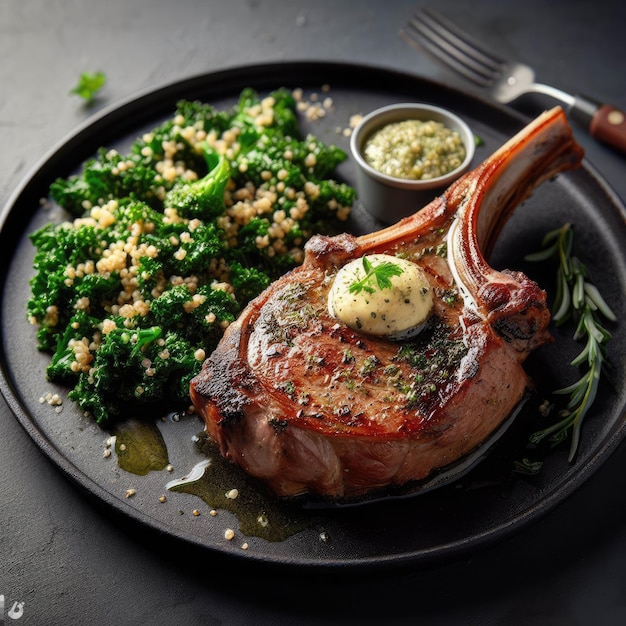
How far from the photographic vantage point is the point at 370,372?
3.42 metres

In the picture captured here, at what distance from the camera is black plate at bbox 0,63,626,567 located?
339cm

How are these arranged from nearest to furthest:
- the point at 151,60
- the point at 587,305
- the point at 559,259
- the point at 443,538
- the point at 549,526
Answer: the point at 443,538, the point at 549,526, the point at 587,305, the point at 559,259, the point at 151,60

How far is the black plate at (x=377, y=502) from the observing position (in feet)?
11.1

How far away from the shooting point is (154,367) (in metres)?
3.79

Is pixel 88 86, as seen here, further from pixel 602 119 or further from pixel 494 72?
pixel 602 119

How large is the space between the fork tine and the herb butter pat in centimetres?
251

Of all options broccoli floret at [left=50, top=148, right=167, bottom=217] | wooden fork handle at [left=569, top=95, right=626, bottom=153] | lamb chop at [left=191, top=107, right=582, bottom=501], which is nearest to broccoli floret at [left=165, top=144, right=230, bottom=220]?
broccoli floret at [left=50, top=148, right=167, bottom=217]

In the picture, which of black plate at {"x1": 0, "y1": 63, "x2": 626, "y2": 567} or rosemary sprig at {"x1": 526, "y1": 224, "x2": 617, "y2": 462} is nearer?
black plate at {"x1": 0, "y1": 63, "x2": 626, "y2": 567}

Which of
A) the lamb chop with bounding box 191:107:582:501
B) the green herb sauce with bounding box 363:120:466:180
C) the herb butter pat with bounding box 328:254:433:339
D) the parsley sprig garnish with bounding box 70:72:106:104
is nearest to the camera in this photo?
the lamb chop with bounding box 191:107:582:501

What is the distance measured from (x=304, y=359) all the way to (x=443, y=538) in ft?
3.36

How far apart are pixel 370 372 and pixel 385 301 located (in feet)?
1.11

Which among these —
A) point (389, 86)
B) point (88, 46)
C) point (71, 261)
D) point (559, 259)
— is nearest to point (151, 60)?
point (88, 46)

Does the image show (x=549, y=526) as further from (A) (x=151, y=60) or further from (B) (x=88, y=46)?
(B) (x=88, y=46)

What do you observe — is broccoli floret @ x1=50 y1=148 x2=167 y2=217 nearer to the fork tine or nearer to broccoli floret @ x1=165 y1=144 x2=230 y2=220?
broccoli floret @ x1=165 y1=144 x2=230 y2=220
